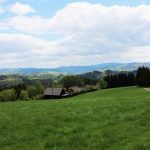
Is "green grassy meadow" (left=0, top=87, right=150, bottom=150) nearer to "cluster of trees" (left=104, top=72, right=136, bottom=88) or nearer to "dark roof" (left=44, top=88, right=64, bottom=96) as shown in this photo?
"cluster of trees" (left=104, top=72, right=136, bottom=88)

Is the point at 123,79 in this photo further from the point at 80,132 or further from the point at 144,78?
the point at 80,132

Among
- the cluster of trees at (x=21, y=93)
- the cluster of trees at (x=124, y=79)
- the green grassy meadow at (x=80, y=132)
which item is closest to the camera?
the green grassy meadow at (x=80, y=132)

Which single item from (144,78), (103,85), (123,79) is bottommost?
(103,85)

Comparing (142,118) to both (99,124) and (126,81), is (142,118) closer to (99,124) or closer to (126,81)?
(99,124)

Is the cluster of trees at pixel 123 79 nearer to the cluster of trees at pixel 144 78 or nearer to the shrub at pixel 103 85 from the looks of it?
the cluster of trees at pixel 144 78

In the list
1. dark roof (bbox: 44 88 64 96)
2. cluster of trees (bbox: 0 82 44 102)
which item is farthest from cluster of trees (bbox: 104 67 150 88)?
cluster of trees (bbox: 0 82 44 102)

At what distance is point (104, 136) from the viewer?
11.9 m

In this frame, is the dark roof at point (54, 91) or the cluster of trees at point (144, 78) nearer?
the cluster of trees at point (144, 78)

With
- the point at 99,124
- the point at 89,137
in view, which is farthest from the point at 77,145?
the point at 99,124

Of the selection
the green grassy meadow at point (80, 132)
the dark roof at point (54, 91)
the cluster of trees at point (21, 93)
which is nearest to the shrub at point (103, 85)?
the dark roof at point (54, 91)

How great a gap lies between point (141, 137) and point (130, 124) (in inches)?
102

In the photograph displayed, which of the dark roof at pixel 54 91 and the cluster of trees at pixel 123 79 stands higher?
the cluster of trees at pixel 123 79

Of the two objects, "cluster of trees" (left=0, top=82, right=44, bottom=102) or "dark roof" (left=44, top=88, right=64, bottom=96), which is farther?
"cluster of trees" (left=0, top=82, right=44, bottom=102)

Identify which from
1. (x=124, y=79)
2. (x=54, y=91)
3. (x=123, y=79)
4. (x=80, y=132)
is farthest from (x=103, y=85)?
(x=80, y=132)
